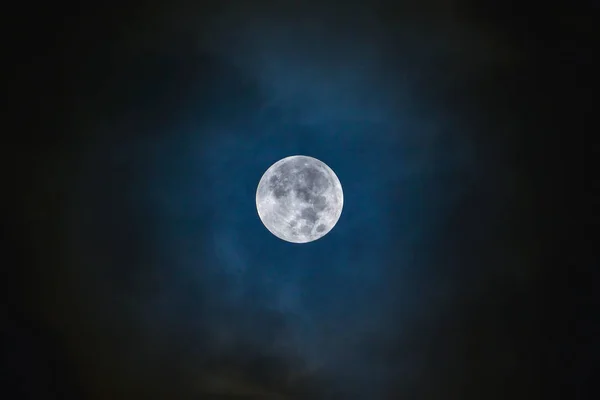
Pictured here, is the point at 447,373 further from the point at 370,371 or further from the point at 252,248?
the point at 252,248

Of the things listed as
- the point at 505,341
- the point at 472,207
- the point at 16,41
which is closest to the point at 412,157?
the point at 472,207

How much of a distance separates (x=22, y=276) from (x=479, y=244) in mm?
8629

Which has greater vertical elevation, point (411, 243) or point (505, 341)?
point (411, 243)

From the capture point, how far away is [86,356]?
1067 centimetres

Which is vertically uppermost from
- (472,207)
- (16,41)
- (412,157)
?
(16,41)

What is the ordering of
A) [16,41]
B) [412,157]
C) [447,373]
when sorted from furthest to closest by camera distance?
[447,373] → [412,157] → [16,41]

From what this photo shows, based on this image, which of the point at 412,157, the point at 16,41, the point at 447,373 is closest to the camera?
the point at 16,41

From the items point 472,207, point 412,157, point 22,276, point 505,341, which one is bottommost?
point 505,341

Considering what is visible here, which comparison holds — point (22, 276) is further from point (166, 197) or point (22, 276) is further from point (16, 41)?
point (16, 41)

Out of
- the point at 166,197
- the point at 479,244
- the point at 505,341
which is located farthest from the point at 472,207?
the point at 166,197

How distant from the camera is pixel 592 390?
1073 cm

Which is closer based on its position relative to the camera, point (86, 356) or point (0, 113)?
point (0, 113)

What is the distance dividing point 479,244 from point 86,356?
7897 millimetres

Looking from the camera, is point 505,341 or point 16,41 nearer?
point 16,41
